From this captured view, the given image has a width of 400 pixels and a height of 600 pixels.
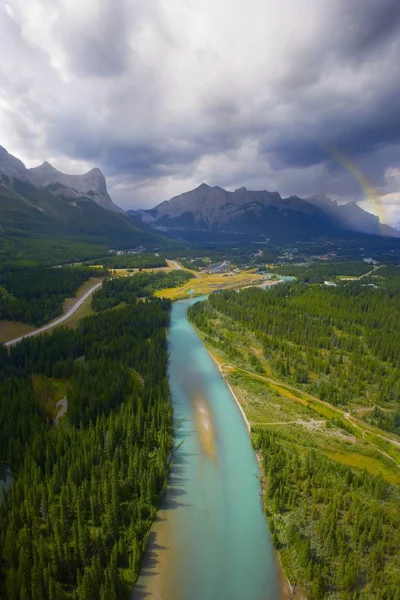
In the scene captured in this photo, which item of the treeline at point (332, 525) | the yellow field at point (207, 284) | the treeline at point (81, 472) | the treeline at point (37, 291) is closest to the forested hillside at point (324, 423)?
the treeline at point (332, 525)

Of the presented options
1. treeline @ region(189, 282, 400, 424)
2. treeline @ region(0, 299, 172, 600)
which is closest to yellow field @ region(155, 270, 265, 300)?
treeline @ region(189, 282, 400, 424)

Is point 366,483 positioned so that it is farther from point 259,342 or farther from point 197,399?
point 259,342

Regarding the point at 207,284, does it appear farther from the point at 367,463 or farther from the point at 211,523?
the point at 211,523

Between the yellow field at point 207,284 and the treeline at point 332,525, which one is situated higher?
the yellow field at point 207,284

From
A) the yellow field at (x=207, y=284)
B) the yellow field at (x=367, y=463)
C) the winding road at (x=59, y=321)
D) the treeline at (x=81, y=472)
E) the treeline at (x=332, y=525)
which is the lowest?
the yellow field at (x=367, y=463)

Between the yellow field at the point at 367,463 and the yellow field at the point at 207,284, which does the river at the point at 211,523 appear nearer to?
the yellow field at the point at 367,463

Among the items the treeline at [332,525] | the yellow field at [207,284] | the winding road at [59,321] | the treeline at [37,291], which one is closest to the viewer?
the treeline at [332,525]

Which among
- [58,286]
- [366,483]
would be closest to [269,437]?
[366,483]

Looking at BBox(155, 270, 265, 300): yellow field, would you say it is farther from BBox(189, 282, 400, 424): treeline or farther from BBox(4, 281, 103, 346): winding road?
BBox(4, 281, 103, 346): winding road
